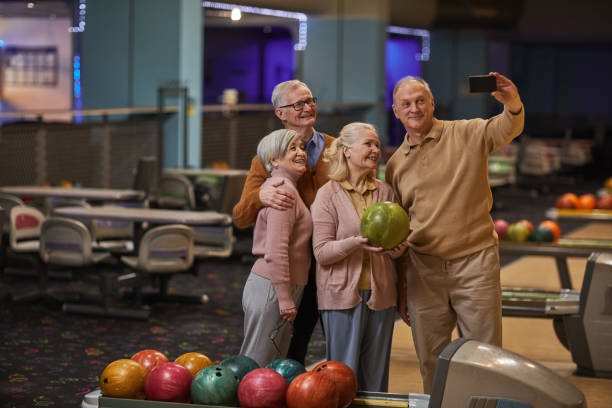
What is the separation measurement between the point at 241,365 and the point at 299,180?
0.84 metres

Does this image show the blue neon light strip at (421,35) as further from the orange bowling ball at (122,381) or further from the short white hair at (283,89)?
the orange bowling ball at (122,381)

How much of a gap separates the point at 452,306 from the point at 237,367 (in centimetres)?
95

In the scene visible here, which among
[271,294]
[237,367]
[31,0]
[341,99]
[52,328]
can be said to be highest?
[31,0]

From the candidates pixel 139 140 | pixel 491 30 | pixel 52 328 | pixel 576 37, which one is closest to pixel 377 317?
pixel 52 328

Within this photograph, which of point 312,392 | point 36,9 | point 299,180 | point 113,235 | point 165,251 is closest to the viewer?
point 312,392

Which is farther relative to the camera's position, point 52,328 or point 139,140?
point 139,140

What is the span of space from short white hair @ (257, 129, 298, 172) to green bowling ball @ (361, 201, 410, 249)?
1.37ft

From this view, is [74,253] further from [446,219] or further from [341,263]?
[446,219]

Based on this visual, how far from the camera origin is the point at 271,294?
3.33 metres

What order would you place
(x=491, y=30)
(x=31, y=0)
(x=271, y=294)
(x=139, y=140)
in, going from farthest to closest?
(x=491, y=30) → (x=31, y=0) → (x=139, y=140) → (x=271, y=294)

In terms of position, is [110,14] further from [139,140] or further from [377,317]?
[377,317]

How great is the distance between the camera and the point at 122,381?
299cm

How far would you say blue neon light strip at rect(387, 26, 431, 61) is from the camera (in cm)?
1832

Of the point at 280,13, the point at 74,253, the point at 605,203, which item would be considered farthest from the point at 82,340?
the point at 280,13
